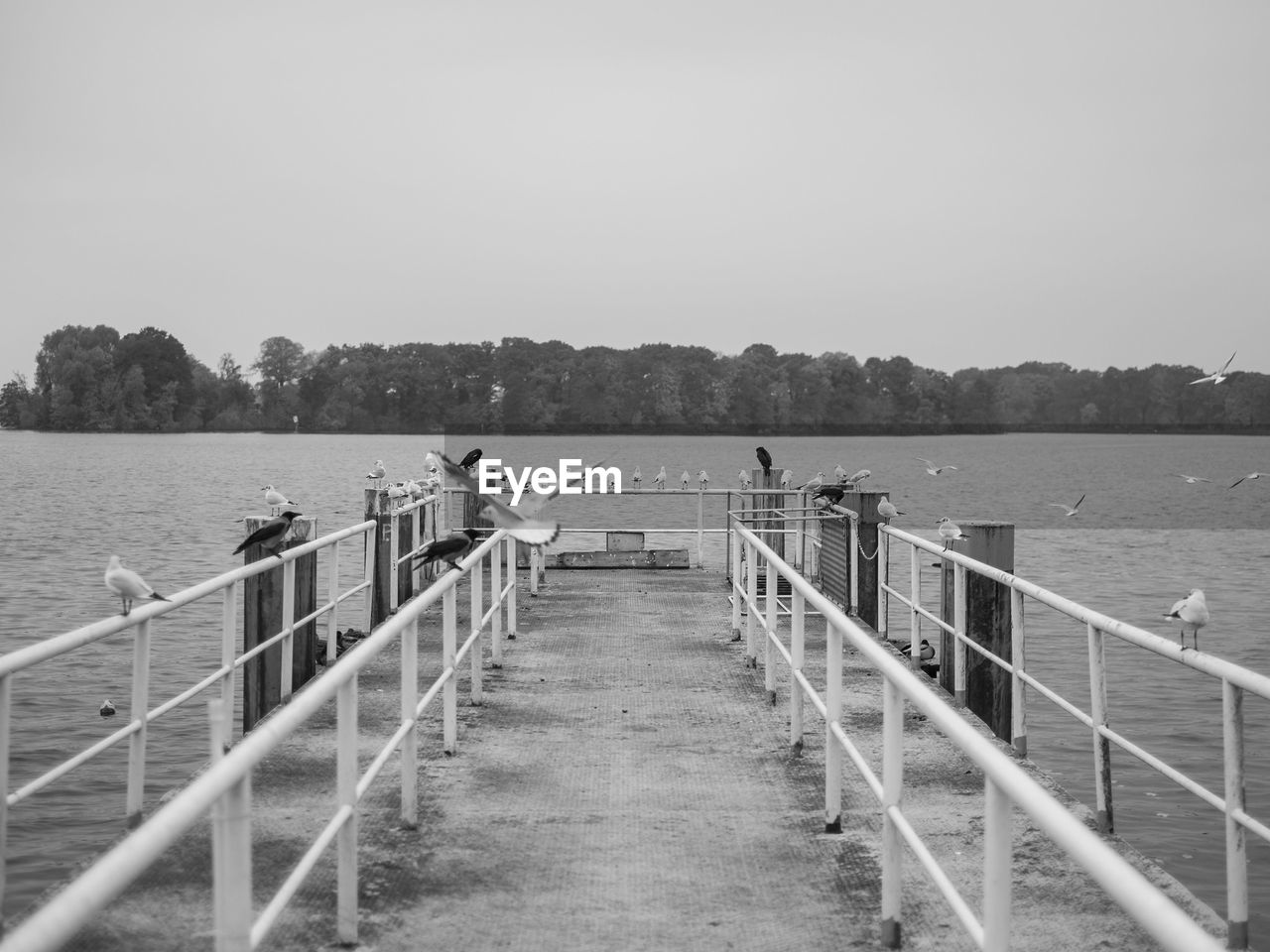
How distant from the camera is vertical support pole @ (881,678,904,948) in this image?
15.1 feet

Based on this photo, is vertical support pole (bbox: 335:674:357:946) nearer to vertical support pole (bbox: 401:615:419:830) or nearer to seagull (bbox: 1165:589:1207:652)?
vertical support pole (bbox: 401:615:419:830)

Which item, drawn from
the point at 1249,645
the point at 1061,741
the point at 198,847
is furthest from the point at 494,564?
the point at 1249,645

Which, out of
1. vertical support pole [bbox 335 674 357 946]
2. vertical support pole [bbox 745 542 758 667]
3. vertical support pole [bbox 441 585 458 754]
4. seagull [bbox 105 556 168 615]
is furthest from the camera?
vertical support pole [bbox 745 542 758 667]

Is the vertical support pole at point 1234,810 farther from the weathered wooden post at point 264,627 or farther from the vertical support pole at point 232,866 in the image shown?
the weathered wooden post at point 264,627

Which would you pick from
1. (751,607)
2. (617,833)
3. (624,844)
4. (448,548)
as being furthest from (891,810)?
(751,607)

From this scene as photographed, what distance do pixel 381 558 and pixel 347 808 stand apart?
9.21 m

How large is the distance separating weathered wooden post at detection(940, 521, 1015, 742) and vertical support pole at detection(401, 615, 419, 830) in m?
5.41

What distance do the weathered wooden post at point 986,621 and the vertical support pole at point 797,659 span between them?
9.15 ft

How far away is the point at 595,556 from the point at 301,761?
11.2 meters

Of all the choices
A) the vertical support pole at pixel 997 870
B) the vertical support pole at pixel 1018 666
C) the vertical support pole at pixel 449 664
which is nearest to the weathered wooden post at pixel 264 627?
the vertical support pole at pixel 449 664

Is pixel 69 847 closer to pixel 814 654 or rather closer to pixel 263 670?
pixel 263 670

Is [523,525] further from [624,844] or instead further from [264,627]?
[264,627]

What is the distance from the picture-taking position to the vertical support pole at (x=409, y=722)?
5.74 metres

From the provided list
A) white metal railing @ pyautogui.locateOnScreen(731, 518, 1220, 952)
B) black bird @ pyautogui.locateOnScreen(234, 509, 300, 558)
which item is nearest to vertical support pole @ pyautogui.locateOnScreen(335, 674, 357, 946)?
white metal railing @ pyautogui.locateOnScreen(731, 518, 1220, 952)
